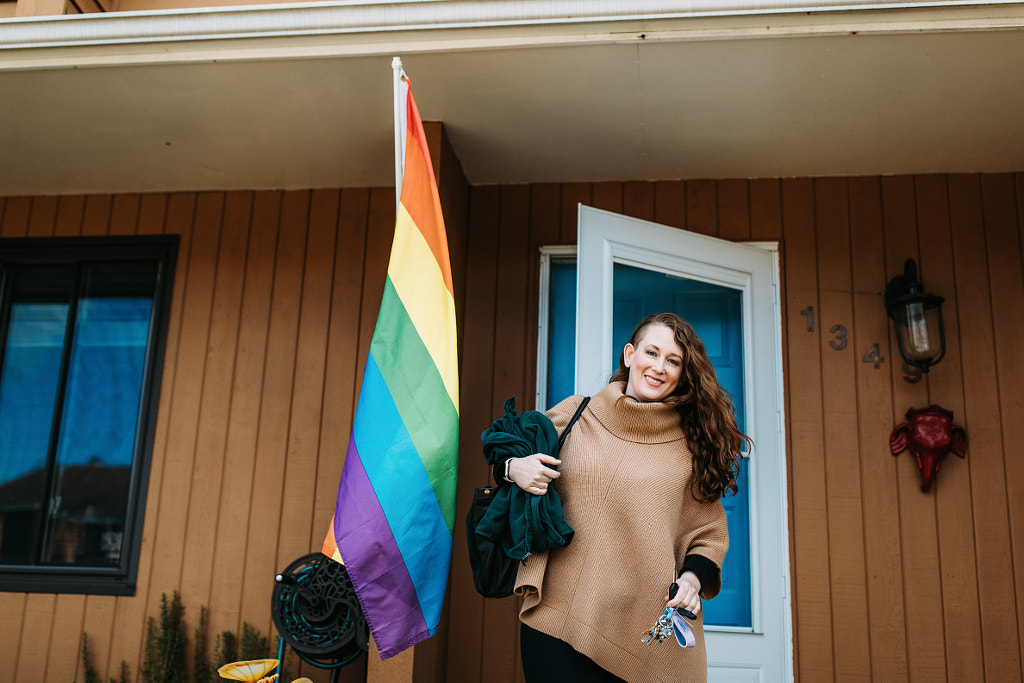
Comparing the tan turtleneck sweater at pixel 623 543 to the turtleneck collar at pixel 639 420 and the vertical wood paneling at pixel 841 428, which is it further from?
the vertical wood paneling at pixel 841 428

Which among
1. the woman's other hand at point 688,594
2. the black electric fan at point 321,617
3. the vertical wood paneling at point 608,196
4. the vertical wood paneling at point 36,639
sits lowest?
the vertical wood paneling at point 36,639

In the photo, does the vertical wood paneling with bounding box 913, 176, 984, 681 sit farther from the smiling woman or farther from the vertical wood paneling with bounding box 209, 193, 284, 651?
the vertical wood paneling with bounding box 209, 193, 284, 651

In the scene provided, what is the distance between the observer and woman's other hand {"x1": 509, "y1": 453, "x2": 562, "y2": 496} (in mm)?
1628

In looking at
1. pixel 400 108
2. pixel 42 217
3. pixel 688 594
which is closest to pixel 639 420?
pixel 688 594

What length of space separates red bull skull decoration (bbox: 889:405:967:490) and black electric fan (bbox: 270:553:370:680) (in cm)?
206

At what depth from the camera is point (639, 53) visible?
232 centimetres

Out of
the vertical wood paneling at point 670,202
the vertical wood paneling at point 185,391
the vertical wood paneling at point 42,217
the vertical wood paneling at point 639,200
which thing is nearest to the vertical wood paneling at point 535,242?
the vertical wood paneling at point 639,200

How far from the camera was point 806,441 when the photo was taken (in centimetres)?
289

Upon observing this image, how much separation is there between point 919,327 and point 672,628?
185 centimetres

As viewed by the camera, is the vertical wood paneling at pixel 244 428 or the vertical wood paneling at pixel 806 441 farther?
the vertical wood paneling at pixel 244 428

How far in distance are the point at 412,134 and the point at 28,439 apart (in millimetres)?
2469

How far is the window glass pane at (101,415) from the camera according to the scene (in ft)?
10.6

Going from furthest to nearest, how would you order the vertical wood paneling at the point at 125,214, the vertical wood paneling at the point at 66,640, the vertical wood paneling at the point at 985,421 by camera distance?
the vertical wood paneling at the point at 125,214 → the vertical wood paneling at the point at 66,640 → the vertical wood paneling at the point at 985,421

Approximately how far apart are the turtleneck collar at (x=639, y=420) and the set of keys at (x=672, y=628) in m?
0.33
